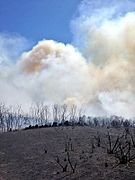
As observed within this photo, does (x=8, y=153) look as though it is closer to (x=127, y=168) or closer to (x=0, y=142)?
(x=0, y=142)

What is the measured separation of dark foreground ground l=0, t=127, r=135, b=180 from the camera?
32.8 m

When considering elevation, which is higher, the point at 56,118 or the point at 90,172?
the point at 56,118

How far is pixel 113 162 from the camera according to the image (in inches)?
1414

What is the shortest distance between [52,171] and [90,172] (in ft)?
17.1

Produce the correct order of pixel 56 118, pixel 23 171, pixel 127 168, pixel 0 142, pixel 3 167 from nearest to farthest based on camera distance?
pixel 127 168, pixel 23 171, pixel 3 167, pixel 0 142, pixel 56 118

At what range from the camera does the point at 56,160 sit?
41.5 meters

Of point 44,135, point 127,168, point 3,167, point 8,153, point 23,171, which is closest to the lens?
point 127,168

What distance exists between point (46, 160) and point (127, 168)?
1333 centimetres

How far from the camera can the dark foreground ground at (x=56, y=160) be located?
32781 mm

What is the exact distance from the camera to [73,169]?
34656mm

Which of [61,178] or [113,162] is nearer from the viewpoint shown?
A: [61,178]

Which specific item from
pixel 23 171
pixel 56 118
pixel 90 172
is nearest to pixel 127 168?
pixel 90 172

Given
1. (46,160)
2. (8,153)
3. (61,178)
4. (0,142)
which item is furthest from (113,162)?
(0,142)

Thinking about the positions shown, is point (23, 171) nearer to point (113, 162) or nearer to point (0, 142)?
point (113, 162)
